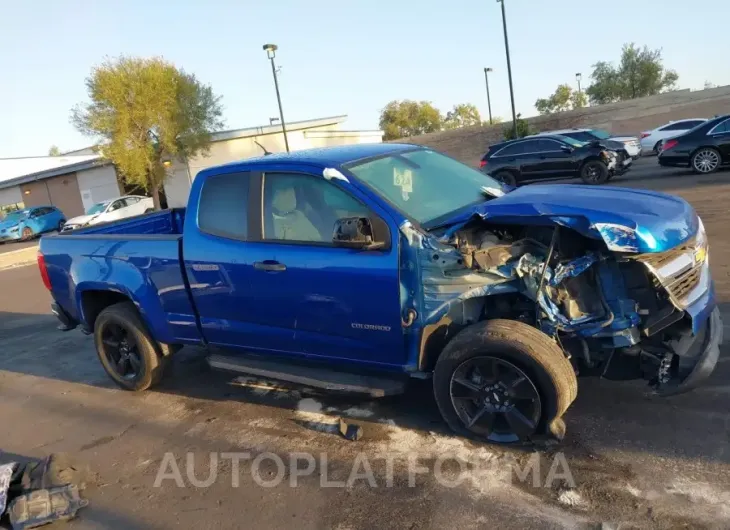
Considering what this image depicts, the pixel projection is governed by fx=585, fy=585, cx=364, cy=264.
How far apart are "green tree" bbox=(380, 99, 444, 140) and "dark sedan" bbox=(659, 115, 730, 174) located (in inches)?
2910

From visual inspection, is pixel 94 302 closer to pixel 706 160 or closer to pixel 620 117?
pixel 706 160

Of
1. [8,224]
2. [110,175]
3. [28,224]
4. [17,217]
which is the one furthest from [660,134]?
[110,175]

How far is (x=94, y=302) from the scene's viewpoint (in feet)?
18.4

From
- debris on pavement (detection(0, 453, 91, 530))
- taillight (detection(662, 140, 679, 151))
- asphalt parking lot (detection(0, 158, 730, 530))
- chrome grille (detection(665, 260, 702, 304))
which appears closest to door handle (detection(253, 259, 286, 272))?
asphalt parking lot (detection(0, 158, 730, 530))

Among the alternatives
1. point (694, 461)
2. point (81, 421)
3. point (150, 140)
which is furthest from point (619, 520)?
point (150, 140)

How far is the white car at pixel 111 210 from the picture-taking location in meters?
25.8

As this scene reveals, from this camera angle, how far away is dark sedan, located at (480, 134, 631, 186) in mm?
15695

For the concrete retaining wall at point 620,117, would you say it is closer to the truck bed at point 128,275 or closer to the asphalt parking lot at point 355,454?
the truck bed at point 128,275

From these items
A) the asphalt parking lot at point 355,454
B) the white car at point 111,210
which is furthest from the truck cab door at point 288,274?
the white car at point 111,210

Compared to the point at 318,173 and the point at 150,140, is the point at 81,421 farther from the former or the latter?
the point at 150,140

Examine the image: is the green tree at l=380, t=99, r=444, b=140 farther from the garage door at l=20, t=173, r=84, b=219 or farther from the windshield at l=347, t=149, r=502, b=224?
the windshield at l=347, t=149, r=502, b=224

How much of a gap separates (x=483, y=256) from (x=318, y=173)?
1.31 meters

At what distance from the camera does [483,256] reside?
11.2 ft

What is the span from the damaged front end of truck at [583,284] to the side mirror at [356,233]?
0.22 m
